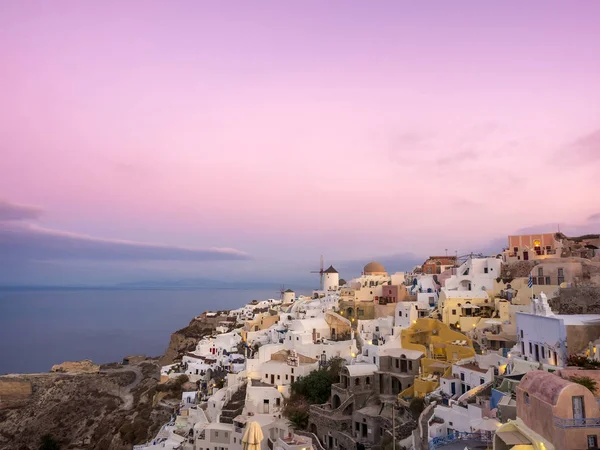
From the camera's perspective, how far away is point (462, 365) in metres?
24.3

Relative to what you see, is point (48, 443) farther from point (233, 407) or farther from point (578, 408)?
point (578, 408)

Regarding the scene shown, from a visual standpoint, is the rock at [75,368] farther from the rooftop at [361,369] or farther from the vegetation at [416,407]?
the vegetation at [416,407]

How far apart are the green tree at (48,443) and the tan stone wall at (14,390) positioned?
13500 millimetres

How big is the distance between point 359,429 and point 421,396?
400 centimetres

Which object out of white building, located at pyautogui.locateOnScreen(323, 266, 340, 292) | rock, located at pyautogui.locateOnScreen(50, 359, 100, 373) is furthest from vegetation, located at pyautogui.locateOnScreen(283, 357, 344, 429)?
rock, located at pyautogui.locateOnScreen(50, 359, 100, 373)

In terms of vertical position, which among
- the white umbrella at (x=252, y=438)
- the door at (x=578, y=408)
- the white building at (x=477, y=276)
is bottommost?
the white umbrella at (x=252, y=438)

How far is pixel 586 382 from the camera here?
1216 centimetres

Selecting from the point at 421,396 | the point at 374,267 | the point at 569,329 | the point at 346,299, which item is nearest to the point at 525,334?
the point at 569,329

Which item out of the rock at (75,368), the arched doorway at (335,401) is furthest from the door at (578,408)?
the rock at (75,368)

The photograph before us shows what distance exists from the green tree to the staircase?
33458mm

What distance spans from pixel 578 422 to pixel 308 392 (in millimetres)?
21473

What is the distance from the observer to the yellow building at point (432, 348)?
25719 millimetres

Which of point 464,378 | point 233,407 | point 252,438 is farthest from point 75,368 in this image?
point 252,438

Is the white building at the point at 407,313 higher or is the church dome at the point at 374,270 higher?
the church dome at the point at 374,270
